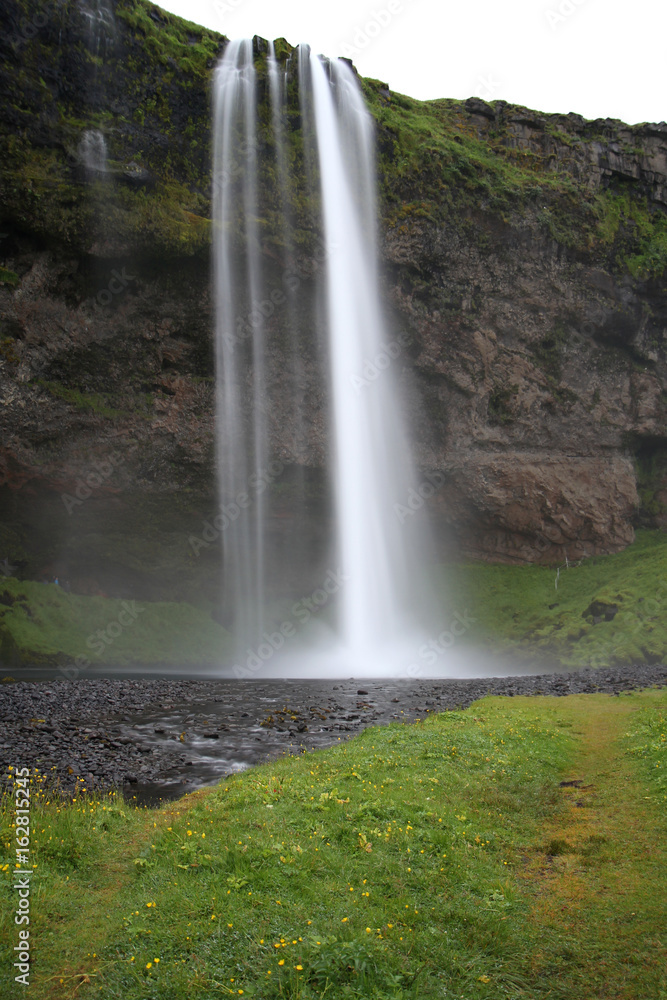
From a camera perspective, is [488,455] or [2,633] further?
[488,455]

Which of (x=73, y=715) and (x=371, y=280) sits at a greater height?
(x=371, y=280)

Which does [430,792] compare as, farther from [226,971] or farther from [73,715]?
[73,715]

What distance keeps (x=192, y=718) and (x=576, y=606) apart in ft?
114

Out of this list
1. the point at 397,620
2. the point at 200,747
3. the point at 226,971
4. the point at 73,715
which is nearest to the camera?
the point at 226,971

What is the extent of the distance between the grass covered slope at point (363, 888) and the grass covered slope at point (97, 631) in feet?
105

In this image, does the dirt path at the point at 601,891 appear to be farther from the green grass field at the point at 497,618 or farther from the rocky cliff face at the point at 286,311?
the rocky cliff face at the point at 286,311

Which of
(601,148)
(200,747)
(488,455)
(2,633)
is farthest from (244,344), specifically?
(601,148)

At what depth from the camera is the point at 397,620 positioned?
1747 inches

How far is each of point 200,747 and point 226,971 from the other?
1118 cm

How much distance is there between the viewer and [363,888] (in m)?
6.39

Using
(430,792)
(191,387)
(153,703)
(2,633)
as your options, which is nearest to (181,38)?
(191,387)


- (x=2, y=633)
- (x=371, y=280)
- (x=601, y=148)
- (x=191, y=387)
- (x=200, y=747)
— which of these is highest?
(x=601, y=148)

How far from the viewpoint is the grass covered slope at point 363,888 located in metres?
5.14

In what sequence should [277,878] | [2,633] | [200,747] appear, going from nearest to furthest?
[277,878] < [200,747] < [2,633]
